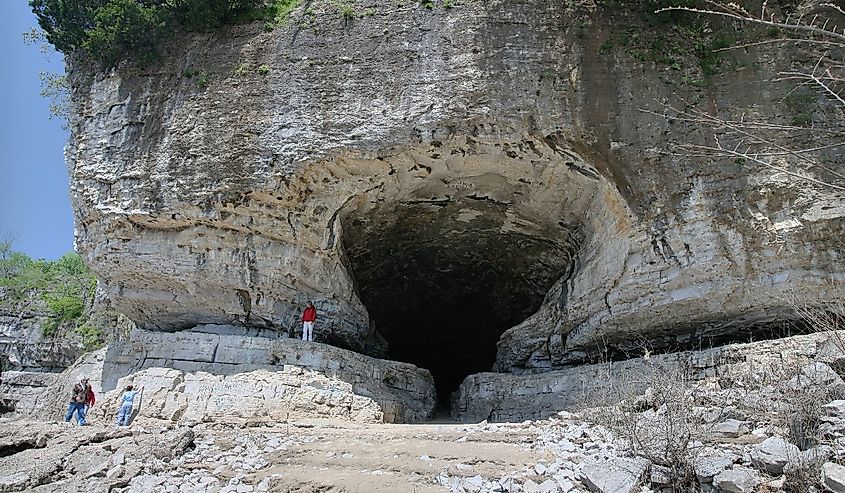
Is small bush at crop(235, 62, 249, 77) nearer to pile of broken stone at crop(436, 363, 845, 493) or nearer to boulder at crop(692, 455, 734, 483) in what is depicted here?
pile of broken stone at crop(436, 363, 845, 493)

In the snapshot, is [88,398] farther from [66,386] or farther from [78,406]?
[66,386]

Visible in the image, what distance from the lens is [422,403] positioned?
36.3 ft

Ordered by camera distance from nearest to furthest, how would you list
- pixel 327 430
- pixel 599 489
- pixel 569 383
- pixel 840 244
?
pixel 599 489, pixel 327 430, pixel 840 244, pixel 569 383

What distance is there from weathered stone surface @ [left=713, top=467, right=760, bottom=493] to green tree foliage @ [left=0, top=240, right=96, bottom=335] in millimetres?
18781

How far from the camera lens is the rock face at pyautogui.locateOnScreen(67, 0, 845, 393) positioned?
864 cm

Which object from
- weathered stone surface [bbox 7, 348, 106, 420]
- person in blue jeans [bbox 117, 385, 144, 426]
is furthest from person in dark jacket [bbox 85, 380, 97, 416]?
person in blue jeans [bbox 117, 385, 144, 426]

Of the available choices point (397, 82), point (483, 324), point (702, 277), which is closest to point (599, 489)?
point (702, 277)

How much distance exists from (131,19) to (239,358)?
658 centimetres

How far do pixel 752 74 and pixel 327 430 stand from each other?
26.9 ft

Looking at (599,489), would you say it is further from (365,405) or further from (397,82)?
(397,82)

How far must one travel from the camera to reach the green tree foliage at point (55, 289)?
18.0 m

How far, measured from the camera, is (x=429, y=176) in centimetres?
1073

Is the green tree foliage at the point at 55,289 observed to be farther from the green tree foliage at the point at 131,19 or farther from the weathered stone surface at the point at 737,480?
the weathered stone surface at the point at 737,480

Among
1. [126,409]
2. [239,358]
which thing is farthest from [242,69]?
[126,409]
